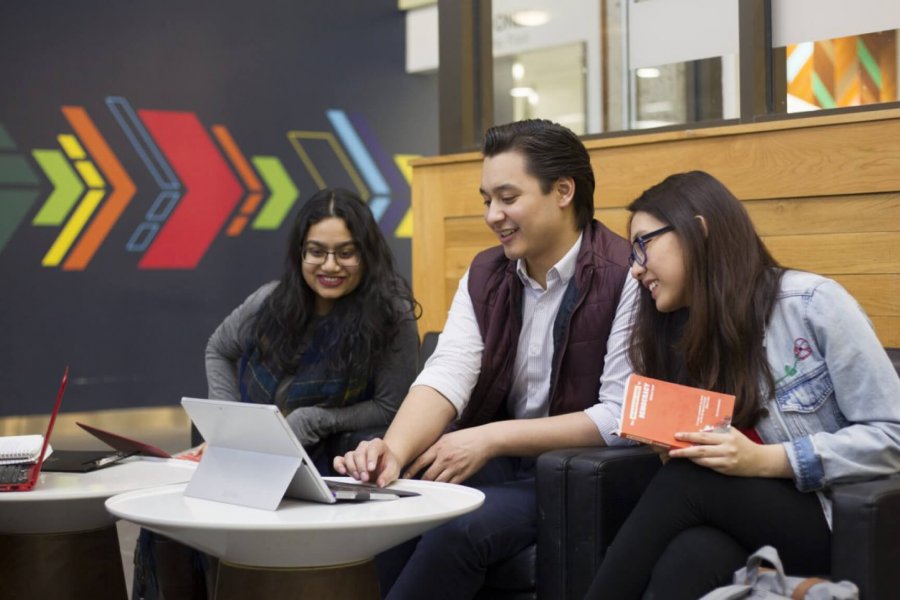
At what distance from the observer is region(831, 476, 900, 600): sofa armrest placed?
6.03 ft

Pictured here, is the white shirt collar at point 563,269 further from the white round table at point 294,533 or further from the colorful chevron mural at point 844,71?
the colorful chevron mural at point 844,71

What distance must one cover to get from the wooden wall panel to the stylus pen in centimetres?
169

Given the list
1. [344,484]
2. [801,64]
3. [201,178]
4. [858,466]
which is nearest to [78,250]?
[201,178]

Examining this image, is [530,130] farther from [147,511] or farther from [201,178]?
[201,178]

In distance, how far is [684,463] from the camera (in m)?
2.01

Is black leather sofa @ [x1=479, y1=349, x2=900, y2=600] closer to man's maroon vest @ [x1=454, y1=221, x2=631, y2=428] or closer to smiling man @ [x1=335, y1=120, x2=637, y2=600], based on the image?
smiling man @ [x1=335, y1=120, x2=637, y2=600]

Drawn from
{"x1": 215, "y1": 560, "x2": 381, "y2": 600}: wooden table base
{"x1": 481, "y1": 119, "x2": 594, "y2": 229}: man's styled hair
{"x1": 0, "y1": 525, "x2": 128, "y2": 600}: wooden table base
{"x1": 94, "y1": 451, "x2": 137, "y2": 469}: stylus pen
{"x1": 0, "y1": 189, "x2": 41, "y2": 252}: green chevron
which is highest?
{"x1": 0, "y1": 189, "x2": 41, "y2": 252}: green chevron

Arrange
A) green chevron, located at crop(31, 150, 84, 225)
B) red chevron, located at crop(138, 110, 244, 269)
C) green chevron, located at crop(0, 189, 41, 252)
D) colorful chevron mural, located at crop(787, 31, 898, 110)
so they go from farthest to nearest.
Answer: red chevron, located at crop(138, 110, 244, 269)
green chevron, located at crop(31, 150, 84, 225)
green chevron, located at crop(0, 189, 41, 252)
colorful chevron mural, located at crop(787, 31, 898, 110)

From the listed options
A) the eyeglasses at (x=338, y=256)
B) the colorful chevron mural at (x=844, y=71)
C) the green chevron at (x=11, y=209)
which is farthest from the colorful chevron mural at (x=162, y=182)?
the colorful chevron mural at (x=844, y=71)

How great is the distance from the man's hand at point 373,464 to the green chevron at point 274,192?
582 centimetres

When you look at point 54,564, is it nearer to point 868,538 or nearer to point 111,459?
point 111,459

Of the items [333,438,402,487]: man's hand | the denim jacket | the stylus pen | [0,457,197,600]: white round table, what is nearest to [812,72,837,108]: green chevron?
the denim jacket

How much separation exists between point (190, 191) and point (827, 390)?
240 inches

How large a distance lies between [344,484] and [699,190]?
875mm
